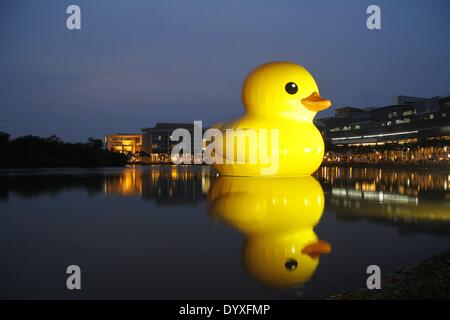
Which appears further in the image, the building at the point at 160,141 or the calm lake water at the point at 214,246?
the building at the point at 160,141

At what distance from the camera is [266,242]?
505 cm

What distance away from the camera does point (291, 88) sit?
1566 centimetres

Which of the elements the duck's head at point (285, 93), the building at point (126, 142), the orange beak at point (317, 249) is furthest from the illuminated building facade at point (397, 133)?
the building at point (126, 142)

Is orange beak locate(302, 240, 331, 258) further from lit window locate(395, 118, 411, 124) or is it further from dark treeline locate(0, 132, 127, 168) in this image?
lit window locate(395, 118, 411, 124)

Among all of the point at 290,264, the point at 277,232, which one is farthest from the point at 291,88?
the point at 290,264

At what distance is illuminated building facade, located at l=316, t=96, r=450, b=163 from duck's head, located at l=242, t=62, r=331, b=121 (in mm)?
42855

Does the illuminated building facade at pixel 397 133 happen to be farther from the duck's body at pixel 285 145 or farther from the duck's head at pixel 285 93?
the duck's head at pixel 285 93

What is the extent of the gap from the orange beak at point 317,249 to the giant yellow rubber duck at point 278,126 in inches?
403

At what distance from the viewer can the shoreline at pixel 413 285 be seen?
3348 mm

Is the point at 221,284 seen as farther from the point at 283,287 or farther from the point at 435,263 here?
the point at 435,263

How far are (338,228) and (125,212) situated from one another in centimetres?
467
